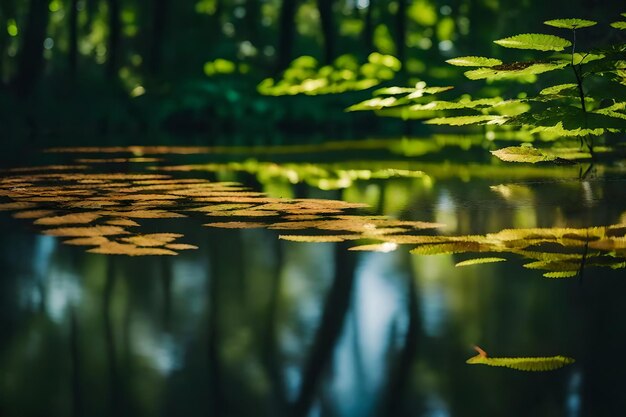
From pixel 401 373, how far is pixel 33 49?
2031 centimetres

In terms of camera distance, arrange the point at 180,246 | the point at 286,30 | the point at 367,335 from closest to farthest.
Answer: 1. the point at 367,335
2. the point at 180,246
3. the point at 286,30

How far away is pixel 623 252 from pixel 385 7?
37.3 m

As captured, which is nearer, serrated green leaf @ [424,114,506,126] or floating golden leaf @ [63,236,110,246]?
floating golden leaf @ [63,236,110,246]

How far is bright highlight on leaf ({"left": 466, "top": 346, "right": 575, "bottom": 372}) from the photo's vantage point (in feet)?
9.54

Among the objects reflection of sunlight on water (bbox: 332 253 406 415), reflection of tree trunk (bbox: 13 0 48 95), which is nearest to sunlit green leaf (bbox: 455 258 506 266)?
reflection of sunlight on water (bbox: 332 253 406 415)

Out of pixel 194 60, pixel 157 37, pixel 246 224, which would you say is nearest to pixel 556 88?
pixel 246 224

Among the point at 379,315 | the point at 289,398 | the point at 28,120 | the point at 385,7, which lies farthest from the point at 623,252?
the point at 385,7

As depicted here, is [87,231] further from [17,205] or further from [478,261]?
[478,261]

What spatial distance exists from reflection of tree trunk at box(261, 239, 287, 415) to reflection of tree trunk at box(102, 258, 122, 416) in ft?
1.19

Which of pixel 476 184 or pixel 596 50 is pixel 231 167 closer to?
pixel 476 184

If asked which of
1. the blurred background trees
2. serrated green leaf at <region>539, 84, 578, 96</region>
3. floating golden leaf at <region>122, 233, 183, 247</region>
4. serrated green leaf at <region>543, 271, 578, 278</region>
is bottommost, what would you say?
serrated green leaf at <region>543, 271, 578, 278</region>

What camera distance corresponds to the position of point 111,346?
3.16 m

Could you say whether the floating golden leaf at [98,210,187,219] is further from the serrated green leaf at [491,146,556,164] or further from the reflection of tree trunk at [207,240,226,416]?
the serrated green leaf at [491,146,556,164]

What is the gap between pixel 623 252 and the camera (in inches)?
196
